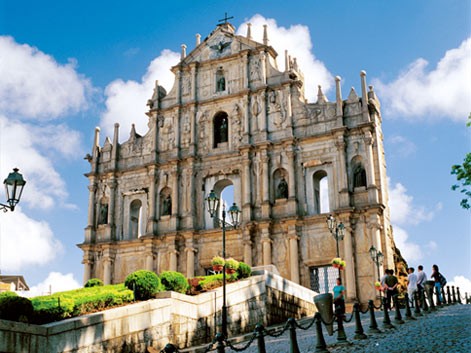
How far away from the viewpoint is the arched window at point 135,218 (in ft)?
121

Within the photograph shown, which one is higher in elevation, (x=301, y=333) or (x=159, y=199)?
(x=159, y=199)

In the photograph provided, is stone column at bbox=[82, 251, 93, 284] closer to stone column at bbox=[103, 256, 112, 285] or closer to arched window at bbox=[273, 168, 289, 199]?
stone column at bbox=[103, 256, 112, 285]

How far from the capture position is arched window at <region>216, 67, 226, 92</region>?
37062 mm

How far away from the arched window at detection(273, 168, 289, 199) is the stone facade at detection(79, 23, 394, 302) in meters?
0.06

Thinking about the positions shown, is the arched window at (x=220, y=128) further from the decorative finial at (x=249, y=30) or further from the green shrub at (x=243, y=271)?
the green shrub at (x=243, y=271)

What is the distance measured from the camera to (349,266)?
29859 millimetres

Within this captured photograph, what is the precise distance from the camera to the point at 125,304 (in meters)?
15.7

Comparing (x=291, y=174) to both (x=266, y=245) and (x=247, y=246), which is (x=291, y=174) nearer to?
(x=266, y=245)

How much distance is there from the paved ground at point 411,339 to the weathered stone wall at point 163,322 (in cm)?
162

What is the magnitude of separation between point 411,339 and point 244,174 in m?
20.5

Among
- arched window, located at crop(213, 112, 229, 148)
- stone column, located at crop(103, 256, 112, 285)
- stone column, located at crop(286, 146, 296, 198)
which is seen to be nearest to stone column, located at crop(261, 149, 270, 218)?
stone column, located at crop(286, 146, 296, 198)

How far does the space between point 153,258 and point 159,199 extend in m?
3.55

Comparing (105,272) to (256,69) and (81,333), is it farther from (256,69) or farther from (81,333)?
(81,333)

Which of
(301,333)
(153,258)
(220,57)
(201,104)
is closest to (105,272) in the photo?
(153,258)
